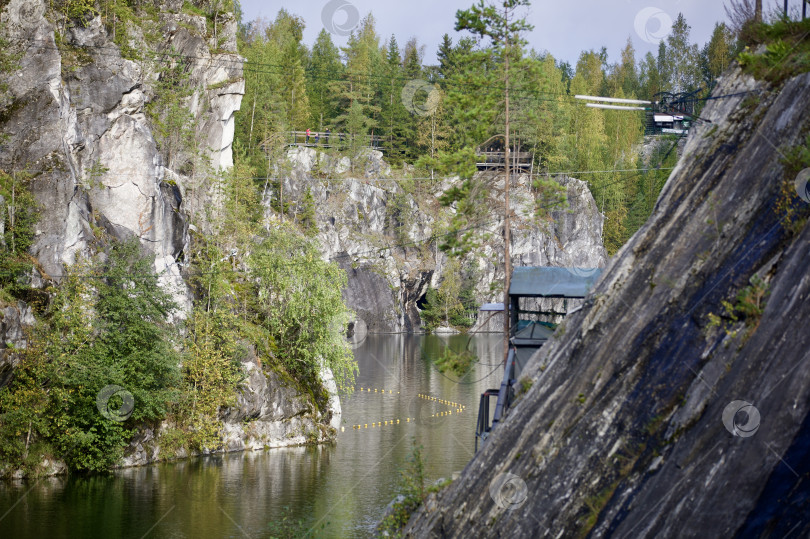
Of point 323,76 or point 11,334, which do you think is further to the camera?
point 323,76

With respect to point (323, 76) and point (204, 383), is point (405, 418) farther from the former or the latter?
point (323, 76)

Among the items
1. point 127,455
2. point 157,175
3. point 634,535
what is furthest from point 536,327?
point 157,175

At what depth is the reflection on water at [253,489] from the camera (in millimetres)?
25266

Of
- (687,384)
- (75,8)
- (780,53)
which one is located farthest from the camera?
(75,8)

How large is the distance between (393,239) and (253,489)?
213 feet

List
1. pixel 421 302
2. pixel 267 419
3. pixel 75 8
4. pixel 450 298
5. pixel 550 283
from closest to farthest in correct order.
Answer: pixel 550 283 → pixel 267 419 → pixel 75 8 → pixel 450 298 → pixel 421 302

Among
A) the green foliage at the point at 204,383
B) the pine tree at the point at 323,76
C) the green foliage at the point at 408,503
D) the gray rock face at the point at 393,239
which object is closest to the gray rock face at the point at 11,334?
the green foliage at the point at 204,383

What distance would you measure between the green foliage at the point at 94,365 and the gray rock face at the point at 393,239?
2082 inches

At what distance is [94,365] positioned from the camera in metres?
31.0

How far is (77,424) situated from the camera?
31.3 meters

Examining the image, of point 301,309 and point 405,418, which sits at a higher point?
point 301,309

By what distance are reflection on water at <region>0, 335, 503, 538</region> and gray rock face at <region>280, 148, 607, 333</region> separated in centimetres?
4667

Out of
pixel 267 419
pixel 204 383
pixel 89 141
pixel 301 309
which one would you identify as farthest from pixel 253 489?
pixel 89 141

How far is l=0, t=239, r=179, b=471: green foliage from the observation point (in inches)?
1185
